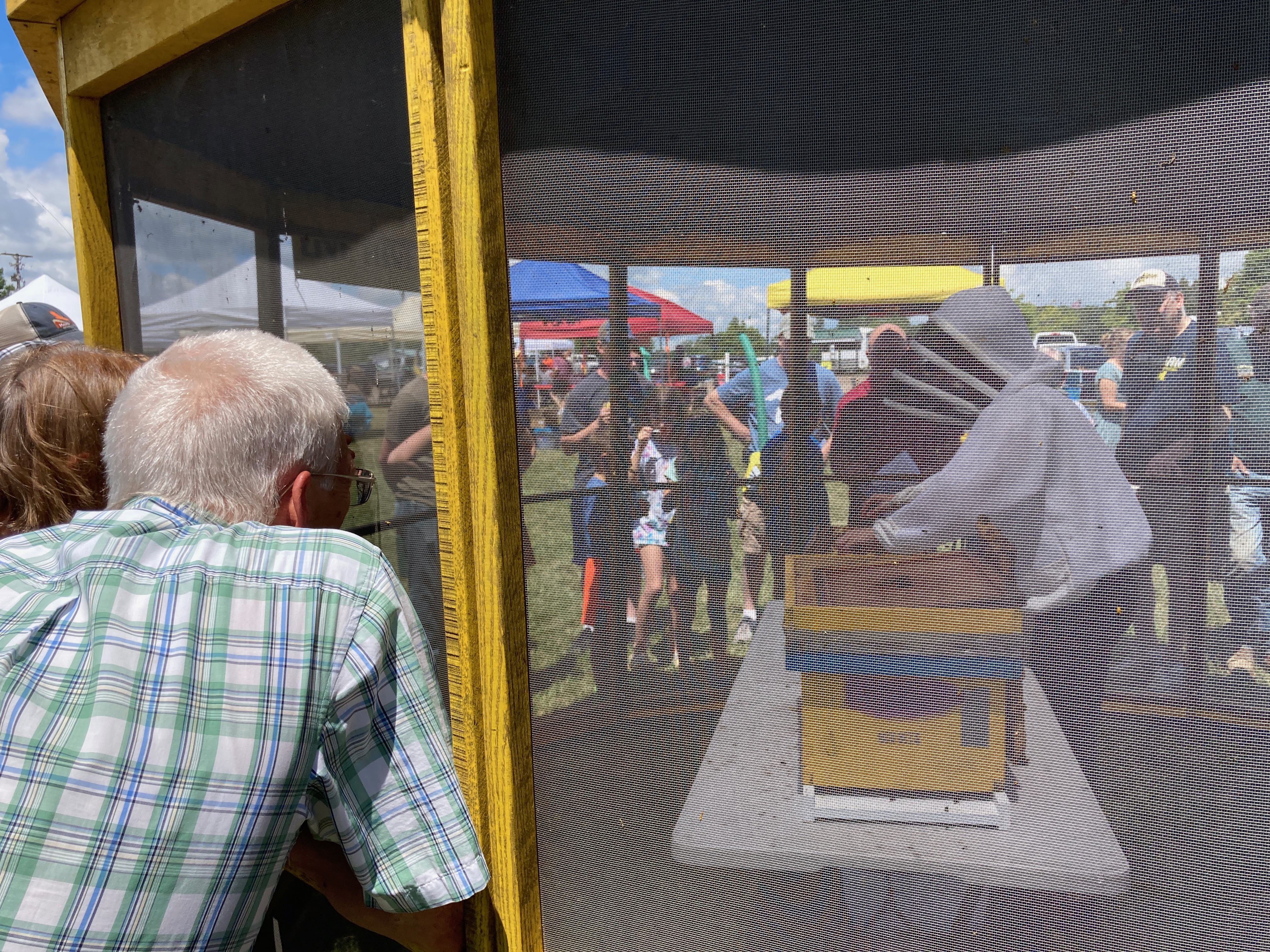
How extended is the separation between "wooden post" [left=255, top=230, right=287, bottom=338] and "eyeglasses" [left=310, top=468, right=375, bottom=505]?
2.11 feet

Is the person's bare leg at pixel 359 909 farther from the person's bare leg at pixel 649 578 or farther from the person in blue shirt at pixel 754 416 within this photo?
the person in blue shirt at pixel 754 416

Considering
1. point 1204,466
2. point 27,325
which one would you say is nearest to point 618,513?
point 1204,466

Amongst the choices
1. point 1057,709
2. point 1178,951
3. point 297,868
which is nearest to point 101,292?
point 297,868

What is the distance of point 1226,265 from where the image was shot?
103 cm

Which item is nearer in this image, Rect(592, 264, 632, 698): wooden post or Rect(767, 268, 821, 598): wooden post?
Rect(767, 268, 821, 598): wooden post

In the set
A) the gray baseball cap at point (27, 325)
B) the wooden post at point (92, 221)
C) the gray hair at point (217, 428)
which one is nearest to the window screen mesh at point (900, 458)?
the gray hair at point (217, 428)

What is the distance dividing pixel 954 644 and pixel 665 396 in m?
0.60

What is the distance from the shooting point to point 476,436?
4.78ft

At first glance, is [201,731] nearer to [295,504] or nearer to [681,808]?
[295,504]

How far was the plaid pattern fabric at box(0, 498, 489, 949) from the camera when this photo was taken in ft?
2.92

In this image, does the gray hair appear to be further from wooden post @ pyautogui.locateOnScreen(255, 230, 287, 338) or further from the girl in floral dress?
wooden post @ pyautogui.locateOnScreen(255, 230, 287, 338)

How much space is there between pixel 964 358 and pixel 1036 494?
0.75ft

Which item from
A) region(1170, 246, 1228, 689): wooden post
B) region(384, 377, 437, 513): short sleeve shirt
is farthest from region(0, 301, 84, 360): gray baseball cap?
region(1170, 246, 1228, 689): wooden post

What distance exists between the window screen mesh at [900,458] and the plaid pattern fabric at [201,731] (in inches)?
18.7
